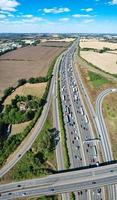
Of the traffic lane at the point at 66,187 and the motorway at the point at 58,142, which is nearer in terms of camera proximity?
the traffic lane at the point at 66,187

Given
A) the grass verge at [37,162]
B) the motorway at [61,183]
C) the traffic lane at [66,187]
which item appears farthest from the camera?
the grass verge at [37,162]

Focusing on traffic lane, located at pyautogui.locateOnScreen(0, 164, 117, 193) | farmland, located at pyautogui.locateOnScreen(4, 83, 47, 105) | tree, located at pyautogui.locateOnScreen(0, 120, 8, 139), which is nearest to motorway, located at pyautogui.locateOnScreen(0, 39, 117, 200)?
traffic lane, located at pyautogui.locateOnScreen(0, 164, 117, 193)

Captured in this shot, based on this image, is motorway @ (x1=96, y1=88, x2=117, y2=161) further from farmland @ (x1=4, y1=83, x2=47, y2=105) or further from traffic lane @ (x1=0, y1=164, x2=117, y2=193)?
farmland @ (x1=4, y1=83, x2=47, y2=105)

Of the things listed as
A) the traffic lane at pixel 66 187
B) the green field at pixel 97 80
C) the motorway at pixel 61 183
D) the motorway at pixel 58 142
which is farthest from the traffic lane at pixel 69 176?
the green field at pixel 97 80

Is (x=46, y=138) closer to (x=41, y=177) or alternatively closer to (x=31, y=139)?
(x=31, y=139)

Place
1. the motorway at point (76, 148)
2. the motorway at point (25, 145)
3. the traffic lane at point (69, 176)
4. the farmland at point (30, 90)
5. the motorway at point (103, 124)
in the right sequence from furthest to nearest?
the farmland at point (30, 90)
the motorway at point (103, 124)
the motorway at point (25, 145)
the traffic lane at point (69, 176)
the motorway at point (76, 148)

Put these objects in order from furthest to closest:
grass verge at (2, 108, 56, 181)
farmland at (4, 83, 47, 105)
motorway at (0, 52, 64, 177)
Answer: farmland at (4, 83, 47, 105), motorway at (0, 52, 64, 177), grass verge at (2, 108, 56, 181)

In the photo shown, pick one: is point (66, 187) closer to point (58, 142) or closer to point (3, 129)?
point (58, 142)

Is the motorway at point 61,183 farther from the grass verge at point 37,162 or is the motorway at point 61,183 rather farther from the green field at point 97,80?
the green field at point 97,80

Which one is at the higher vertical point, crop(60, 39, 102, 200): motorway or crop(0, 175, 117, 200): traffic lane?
crop(60, 39, 102, 200): motorway

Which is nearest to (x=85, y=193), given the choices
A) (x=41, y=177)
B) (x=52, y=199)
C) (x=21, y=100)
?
(x=52, y=199)
